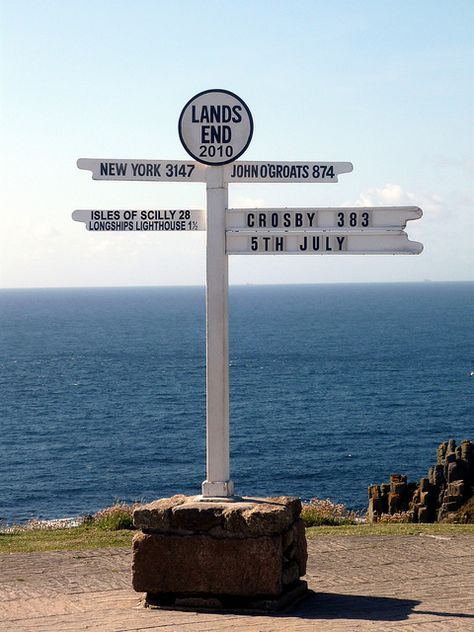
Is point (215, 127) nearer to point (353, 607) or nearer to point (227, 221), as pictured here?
point (227, 221)

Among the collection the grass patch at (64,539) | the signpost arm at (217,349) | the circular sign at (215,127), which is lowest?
the grass patch at (64,539)

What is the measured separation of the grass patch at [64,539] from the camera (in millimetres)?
11469

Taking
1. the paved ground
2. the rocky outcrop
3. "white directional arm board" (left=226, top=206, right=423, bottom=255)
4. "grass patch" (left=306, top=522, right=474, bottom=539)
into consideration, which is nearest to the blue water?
the rocky outcrop

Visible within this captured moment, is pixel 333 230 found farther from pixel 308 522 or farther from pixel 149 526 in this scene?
pixel 308 522

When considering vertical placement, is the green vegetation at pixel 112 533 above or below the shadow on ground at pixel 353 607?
above

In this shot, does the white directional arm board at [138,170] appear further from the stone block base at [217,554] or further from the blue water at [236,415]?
the blue water at [236,415]

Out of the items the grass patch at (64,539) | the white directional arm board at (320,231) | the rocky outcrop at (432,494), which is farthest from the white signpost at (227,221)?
the rocky outcrop at (432,494)

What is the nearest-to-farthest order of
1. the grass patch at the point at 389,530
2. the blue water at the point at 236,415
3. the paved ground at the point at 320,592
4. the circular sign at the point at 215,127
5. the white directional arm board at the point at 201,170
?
the paved ground at the point at 320,592 → the circular sign at the point at 215,127 → the white directional arm board at the point at 201,170 → the grass patch at the point at 389,530 → the blue water at the point at 236,415

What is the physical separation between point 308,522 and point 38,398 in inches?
2440

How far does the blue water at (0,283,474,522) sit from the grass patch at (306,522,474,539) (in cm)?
2789

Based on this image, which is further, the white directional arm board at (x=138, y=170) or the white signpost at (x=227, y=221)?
the white directional arm board at (x=138, y=170)

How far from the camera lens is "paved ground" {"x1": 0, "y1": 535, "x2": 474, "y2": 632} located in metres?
8.02

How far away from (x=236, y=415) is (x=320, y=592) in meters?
54.2

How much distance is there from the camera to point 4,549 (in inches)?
453
